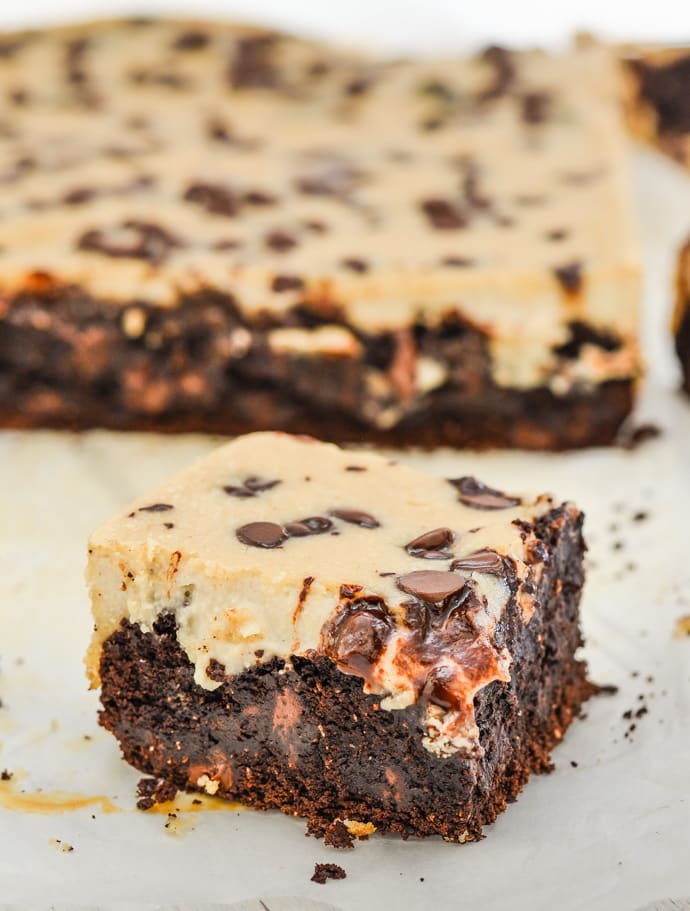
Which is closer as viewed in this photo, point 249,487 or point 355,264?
point 249,487

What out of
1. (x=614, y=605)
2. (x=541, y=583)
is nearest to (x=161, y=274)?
(x=614, y=605)

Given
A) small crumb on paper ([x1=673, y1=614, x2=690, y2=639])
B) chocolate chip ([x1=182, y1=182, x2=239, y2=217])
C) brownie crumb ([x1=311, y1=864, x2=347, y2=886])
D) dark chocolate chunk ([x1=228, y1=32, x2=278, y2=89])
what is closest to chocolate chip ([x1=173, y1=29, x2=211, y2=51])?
dark chocolate chunk ([x1=228, y1=32, x2=278, y2=89])

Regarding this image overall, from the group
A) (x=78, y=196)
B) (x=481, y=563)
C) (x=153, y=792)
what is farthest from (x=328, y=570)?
(x=78, y=196)

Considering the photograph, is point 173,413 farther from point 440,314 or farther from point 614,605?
point 614,605

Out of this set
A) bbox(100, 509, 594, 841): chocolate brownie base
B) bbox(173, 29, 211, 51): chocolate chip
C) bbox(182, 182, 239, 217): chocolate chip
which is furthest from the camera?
bbox(173, 29, 211, 51): chocolate chip

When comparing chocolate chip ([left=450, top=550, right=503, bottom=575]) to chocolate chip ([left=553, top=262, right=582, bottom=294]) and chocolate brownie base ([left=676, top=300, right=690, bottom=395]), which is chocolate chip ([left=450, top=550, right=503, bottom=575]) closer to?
chocolate chip ([left=553, top=262, right=582, bottom=294])

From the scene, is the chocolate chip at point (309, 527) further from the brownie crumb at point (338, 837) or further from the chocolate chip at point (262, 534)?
the brownie crumb at point (338, 837)

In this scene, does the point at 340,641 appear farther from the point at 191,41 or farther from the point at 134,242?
the point at 191,41
